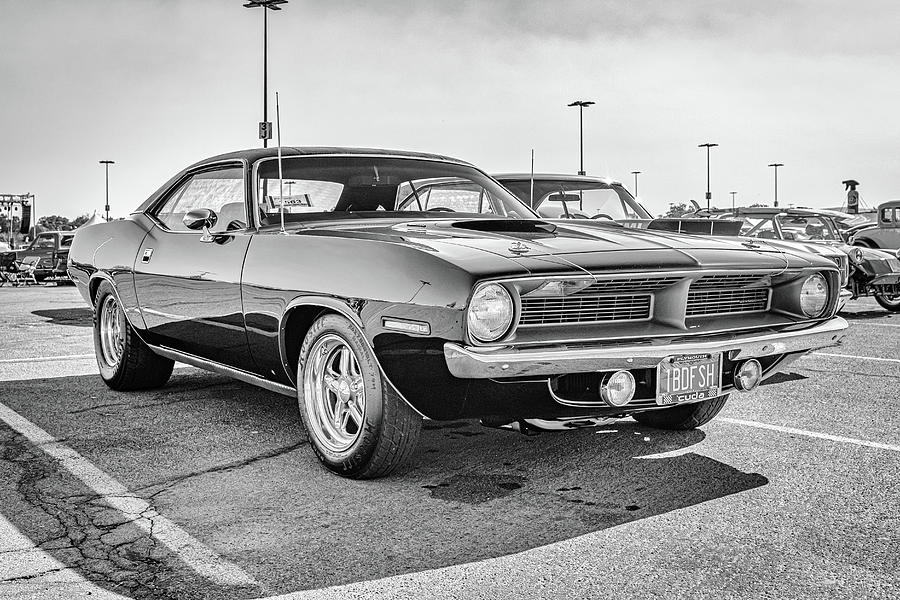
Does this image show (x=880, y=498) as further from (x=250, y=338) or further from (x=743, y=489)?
(x=250, y=338)

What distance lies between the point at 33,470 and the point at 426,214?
81.8 inches

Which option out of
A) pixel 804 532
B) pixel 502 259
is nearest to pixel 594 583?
pixel 804 532

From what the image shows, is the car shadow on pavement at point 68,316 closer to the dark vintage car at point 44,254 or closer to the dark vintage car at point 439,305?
the dark vintage car at point 439,305

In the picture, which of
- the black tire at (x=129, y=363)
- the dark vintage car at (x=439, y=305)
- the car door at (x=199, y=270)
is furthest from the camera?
the black tire at (x=129, y=363)

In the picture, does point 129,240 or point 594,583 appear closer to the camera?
point 594,583

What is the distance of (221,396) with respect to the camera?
5664 millimetres

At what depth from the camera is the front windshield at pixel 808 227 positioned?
1572 centimetres

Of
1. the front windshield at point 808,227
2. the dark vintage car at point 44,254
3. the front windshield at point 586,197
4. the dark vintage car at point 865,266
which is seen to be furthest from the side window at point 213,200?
the dark vintage car at point 44,254

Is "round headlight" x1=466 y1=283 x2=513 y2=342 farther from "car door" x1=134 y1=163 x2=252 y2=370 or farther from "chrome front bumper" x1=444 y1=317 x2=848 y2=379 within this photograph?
"car door" x1=134 y1=163 x2=252 y2=370

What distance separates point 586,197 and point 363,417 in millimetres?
6216

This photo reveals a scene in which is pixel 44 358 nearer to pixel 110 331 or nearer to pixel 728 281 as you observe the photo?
pixel 110 331

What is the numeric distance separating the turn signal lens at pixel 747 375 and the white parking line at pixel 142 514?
6.67 feet

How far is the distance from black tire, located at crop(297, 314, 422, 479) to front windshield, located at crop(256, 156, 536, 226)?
83 cm

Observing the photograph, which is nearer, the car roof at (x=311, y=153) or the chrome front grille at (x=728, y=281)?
the chrome front grille at (x=728, y=281)
